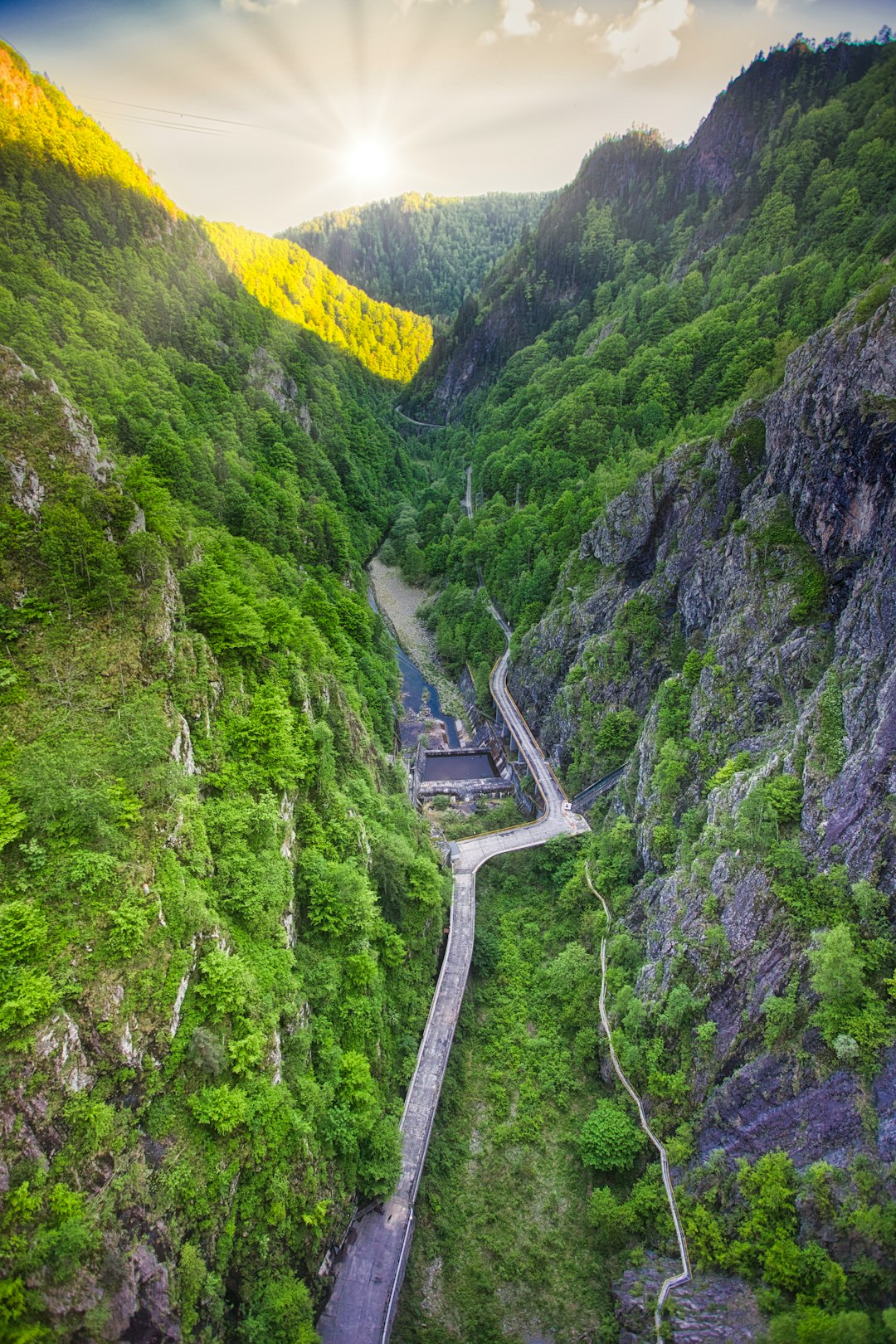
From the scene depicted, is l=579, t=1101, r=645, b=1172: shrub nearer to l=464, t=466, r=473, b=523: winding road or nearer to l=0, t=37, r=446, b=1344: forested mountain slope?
l=0, t=37, r=446, b=1344: forested mountain slope

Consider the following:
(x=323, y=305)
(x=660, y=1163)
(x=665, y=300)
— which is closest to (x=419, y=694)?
(x=660, y=1163)

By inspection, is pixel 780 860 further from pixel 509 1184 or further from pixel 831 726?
pixel 509 1184

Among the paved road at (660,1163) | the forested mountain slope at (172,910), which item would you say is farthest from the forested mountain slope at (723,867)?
the forested mountain slope at (172,910)

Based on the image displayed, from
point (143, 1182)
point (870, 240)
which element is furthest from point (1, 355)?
point (870, 240)

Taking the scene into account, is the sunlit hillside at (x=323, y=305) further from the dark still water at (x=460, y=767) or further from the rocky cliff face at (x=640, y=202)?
the dark still water at (x=460, y=767)

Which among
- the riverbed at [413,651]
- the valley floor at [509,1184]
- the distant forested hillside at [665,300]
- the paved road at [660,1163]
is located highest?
the distant forested hillside at [665,300]
